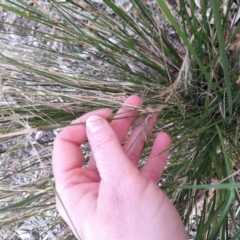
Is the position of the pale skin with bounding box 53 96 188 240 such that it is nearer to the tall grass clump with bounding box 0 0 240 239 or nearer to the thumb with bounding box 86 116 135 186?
the thumb with bounding box 86 116 135 186

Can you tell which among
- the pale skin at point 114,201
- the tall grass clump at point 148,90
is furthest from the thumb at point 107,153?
the tall grass clump at point 148,90

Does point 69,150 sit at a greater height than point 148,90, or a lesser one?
lesser

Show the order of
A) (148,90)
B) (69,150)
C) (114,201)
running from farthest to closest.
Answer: (148,90) → (69,150) → (114,201)

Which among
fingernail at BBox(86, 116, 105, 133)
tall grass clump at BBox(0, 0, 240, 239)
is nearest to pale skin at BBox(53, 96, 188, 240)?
fingernail at BBox(86, 116, 105, 133)

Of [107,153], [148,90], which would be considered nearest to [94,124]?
[107,153]

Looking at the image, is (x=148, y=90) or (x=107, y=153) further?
(x=148, y=90)

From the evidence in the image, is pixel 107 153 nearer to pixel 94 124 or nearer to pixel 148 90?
pixel 94 124
